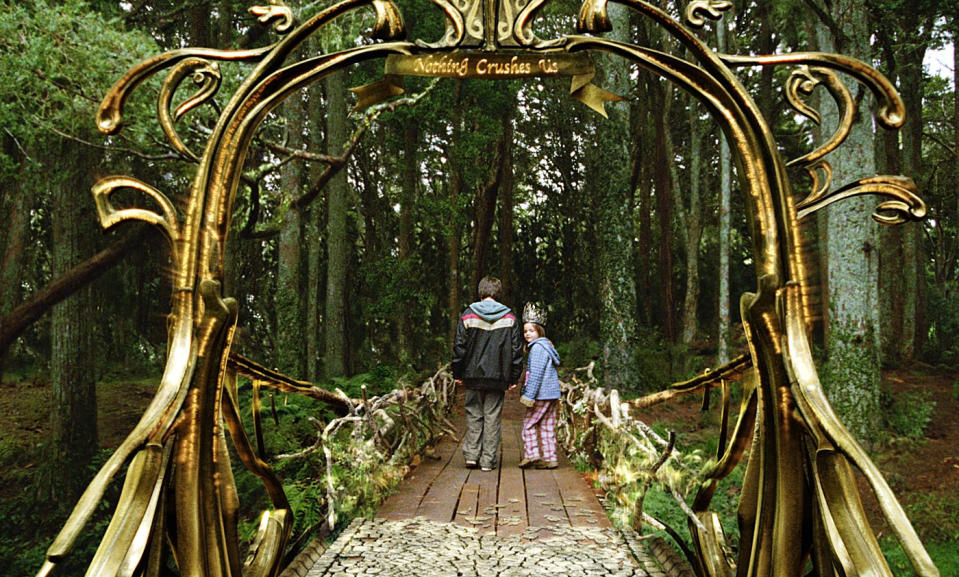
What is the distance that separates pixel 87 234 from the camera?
484 inches

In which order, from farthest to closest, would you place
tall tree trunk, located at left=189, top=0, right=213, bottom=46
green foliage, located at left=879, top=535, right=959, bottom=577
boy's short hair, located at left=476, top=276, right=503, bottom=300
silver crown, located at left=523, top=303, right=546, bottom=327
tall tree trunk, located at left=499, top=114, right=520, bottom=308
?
tall tree trunk, located at left=499, top=114, right=520, bottom=308
tall tree trunk, located at left=189, top=0, right=213, bottom=46
silver crown, located at left=523, top=303, right=546, bottom=327
boy's short hair, located at left=476, top=276, right=503, bottom=300
green foliage, located at left=879, top=535, right=959, bottom=577

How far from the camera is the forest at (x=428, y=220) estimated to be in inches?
344

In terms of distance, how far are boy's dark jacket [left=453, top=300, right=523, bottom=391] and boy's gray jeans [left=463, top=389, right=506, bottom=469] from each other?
0.48ft

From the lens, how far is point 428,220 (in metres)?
20.9

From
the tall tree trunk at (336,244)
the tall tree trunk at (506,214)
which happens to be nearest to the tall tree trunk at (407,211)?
the tall tree trunk at (336,244)

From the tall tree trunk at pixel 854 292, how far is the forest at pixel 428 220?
1.1 inches

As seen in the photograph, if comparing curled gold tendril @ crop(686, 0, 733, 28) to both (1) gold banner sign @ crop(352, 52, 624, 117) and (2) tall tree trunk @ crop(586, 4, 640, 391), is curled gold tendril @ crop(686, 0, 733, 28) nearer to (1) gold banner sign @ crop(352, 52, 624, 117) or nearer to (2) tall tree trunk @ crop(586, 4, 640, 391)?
(1) gold banner sign @ crop(352, 52, 624, 117)

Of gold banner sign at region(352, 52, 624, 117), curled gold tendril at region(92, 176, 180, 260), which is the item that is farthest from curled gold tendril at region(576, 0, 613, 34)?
curled gold tendril at region(92, 176, 180, 260)

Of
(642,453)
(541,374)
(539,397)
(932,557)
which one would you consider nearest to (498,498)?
(642,453)

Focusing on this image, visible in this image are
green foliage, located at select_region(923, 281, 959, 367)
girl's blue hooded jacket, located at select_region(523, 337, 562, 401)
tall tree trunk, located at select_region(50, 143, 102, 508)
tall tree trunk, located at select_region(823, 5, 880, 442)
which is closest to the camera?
girl's blue hooded jacket, located at select_region(523, 337, 562, 401)

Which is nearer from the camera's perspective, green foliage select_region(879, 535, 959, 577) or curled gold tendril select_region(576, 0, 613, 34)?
curled gold tendril select_region(576, 0, 613, 34)

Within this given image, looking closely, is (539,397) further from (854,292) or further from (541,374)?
(854,292)

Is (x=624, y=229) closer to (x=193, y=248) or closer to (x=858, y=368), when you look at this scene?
(x=858, y=368)

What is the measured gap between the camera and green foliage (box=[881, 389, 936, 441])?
10.6 meters
